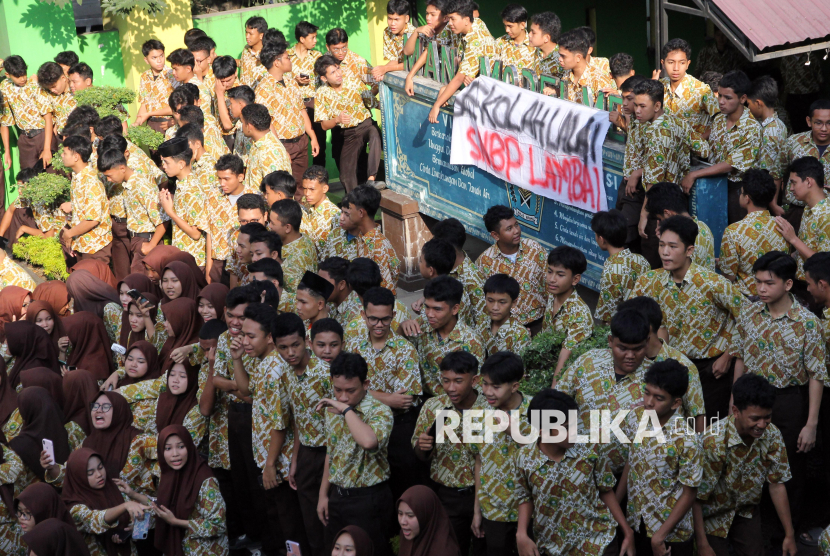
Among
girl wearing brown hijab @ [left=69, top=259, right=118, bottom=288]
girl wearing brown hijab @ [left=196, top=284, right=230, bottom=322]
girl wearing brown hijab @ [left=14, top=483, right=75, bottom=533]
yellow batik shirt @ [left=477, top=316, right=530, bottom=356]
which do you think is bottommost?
girl wearing brown hijab @ [left=69, top=259, right=118, bottom=288]

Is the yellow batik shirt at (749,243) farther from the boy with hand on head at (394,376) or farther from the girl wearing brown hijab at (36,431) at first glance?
the girl wearing brown hijab at (36,431)

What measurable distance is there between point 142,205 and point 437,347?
4.44 meters

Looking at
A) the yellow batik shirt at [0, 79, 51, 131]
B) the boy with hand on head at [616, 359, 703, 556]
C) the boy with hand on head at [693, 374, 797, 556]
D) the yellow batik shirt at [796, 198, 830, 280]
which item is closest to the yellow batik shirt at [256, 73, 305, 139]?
the yellow batik shirt at [0, 79, 51, 131]

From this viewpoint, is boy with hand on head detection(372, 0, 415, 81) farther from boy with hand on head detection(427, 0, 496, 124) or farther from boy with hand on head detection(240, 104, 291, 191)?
boy with hand on head detection(240, 104, 291, 191)

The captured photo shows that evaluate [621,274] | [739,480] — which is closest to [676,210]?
[621,274]

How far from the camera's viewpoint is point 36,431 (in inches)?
256

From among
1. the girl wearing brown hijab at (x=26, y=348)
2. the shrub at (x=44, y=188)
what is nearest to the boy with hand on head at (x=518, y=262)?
the girl wearing brown hijab at (x=26, y=348)

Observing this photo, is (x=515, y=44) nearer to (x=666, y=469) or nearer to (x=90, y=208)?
(x=90, y=208)

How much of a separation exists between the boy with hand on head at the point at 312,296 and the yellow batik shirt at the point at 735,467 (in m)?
2.50

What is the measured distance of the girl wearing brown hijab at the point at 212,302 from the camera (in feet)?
23.2

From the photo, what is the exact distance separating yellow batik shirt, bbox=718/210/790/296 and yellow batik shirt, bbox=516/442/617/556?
6.81 ft

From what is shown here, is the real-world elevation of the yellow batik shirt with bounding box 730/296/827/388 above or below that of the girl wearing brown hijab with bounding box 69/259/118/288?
above

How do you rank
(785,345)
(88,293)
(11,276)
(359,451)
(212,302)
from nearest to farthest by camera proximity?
1. (359,451)
2. (785,345)
3. (212,302)
4. (88,293)
5. (11,276)

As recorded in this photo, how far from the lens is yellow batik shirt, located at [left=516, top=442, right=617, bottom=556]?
15.3 feet
